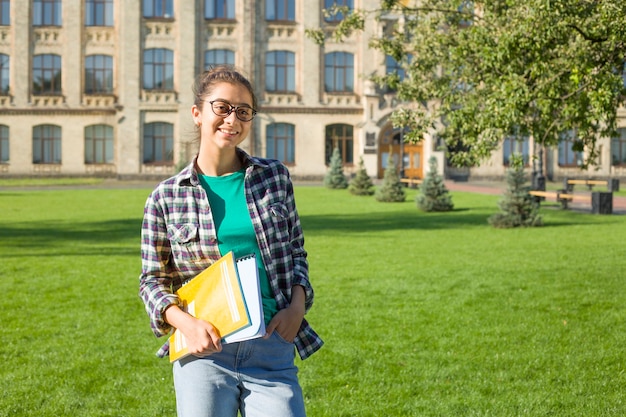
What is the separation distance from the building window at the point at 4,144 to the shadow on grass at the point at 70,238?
26727 mm

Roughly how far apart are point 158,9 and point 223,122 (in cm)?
4376

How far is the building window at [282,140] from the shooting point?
4494 cm

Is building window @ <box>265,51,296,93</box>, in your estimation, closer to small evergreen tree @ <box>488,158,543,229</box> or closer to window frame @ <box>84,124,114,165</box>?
window frame @ <box>84,124,114,165</box>

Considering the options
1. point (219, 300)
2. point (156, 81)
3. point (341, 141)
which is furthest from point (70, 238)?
point (341, 141)

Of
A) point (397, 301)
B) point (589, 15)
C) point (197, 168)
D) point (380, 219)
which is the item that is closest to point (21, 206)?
point (380, 219)

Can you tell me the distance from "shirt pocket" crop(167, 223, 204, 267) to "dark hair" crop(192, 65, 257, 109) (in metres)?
0.49

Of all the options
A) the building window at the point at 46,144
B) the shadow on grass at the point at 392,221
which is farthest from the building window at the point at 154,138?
the shadow on grass at the point at 392,221

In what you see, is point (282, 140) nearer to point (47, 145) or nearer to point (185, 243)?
point (47, 145)

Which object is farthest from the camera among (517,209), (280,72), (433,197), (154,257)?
(280,72)

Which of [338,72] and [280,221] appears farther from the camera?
[338,72]

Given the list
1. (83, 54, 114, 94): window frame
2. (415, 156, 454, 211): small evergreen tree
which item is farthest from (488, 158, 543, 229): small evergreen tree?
(83, 54, 114, 94): window frame

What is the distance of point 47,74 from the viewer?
44469 mm

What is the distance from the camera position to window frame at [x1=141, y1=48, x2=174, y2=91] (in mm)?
44219

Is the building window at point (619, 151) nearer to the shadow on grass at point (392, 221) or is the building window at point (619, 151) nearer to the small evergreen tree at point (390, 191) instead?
the small evergreen tree at point (390, 191)
